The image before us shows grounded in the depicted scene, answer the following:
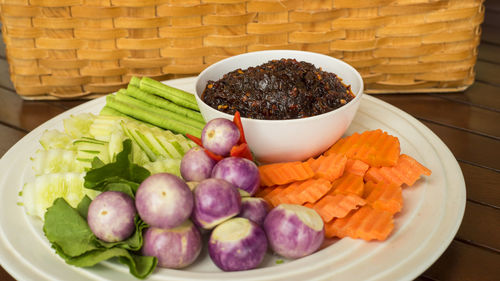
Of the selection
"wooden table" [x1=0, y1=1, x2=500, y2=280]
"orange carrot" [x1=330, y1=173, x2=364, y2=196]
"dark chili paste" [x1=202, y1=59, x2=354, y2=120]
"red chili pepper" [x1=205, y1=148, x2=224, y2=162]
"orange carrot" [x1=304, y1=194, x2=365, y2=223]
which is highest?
"dark chili paste" [x1=202, y1=59, x2=354, y2=120]

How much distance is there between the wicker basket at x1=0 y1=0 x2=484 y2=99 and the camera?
186cm

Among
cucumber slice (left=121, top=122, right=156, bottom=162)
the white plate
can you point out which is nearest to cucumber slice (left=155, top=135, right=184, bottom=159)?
cucumber slice (left=121, top=122, right=156, bottom=162)

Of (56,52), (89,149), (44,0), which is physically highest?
(44,0)

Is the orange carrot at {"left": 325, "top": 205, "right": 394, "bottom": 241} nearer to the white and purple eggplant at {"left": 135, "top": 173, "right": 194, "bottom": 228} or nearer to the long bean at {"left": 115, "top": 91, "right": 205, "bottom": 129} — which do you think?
the white and purple eggplant at {"left": 135, "top": 173, "right": 194, "bottom": 228}

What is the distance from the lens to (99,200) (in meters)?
1.12

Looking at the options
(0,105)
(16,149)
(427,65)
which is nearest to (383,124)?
(427,65)

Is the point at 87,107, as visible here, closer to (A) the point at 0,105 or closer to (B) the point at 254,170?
(A) the point at 0,105

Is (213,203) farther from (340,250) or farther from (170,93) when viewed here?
(170,93)

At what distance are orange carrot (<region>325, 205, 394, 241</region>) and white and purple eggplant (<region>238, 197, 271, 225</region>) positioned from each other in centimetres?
15

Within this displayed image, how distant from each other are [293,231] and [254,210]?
A: 0.11 m

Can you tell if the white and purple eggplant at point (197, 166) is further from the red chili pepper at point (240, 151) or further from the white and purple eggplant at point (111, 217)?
the white and purple eggplant at point (111, 217)

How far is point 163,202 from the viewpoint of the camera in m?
1.07

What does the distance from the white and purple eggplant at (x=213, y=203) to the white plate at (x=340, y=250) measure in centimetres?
10

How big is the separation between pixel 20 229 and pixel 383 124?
1.03 meters
